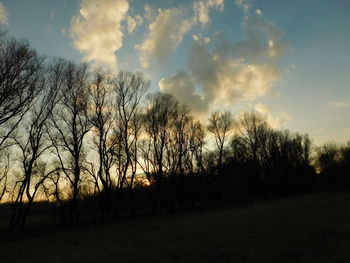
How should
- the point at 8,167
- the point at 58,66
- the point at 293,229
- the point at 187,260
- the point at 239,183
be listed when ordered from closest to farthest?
the point at 187,260 → the point at 293,229 → the point at 58,66 → the point at 8,167 → the point at 239,183

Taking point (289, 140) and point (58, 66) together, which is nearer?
point (58, 66)

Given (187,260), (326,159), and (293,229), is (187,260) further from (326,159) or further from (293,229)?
(326,159)

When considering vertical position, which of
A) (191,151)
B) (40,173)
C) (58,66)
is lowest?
(40,173)

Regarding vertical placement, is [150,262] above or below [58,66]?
below

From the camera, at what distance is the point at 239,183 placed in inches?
2384

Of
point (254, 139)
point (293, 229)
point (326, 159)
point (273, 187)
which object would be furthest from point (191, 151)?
point (326, 159)

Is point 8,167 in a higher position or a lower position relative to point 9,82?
lower

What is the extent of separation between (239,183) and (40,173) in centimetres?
4669

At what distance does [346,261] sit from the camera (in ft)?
25.1

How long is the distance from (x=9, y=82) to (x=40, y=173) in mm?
20325

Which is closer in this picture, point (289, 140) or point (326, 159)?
point (289, 140)

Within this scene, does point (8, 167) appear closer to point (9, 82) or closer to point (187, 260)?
point (9, 82)

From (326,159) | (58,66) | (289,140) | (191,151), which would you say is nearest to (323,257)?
(58,66)

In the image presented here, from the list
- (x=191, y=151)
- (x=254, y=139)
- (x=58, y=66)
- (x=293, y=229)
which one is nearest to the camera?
(x=293, y=229)
